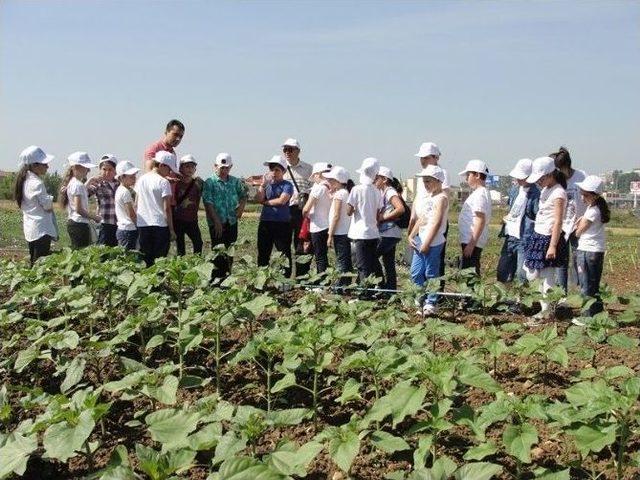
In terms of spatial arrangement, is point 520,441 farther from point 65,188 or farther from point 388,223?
point 65,188

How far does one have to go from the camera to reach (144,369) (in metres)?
3.46

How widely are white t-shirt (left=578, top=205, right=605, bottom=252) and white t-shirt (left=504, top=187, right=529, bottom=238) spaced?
22.5 inches

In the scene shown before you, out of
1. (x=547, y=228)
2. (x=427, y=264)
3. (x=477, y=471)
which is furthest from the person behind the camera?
(x=427, y=264)

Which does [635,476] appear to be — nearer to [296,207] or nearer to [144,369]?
[144,369]

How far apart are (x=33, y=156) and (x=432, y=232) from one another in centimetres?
398

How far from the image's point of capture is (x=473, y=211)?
6102mm

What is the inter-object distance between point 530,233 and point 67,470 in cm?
412

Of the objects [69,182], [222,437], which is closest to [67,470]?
[222,437]

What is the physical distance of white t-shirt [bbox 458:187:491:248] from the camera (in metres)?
6.07

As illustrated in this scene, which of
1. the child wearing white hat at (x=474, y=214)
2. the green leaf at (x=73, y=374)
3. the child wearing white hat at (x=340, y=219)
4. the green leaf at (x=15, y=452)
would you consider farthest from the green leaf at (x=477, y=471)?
the child wearing white hat at (x=340, y=219)

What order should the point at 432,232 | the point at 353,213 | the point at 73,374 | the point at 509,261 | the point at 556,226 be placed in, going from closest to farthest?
the point at 73,374, the point at 556,226, the point at 432,232, the point at 509,261, the point at 353,213

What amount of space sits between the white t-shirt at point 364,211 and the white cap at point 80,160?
9.86 feet

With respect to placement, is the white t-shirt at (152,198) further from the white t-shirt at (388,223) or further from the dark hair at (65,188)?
the white t-shirt at (388,223)

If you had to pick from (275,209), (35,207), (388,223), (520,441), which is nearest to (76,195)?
(35,207)
